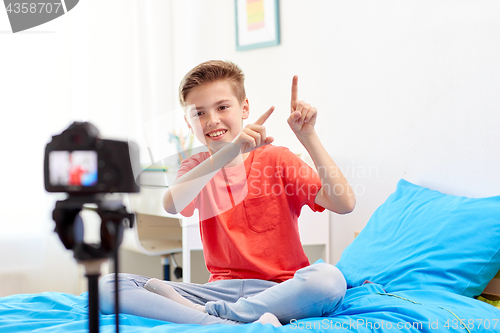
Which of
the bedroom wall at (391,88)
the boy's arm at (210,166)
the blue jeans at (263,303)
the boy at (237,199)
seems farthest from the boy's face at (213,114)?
the bedroom wall at (391,88)

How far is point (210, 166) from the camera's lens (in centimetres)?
102

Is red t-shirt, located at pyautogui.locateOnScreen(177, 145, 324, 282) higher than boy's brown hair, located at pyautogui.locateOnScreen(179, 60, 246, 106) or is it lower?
lower

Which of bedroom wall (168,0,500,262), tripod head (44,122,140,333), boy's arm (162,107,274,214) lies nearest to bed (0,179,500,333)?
bedroom wall (168,0,500,262)

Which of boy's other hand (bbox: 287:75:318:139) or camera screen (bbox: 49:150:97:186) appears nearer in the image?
camera screen (bbox: 49:150:97:186)

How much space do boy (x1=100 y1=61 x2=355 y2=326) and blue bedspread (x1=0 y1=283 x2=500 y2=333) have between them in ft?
0.19

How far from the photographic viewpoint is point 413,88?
1504mm

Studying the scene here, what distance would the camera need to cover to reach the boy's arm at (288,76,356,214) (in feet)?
3.26

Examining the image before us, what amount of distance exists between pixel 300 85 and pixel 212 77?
2.73 feet

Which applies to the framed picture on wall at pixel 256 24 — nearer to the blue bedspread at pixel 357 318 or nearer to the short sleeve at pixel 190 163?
the short sleeve at pixel 190 163

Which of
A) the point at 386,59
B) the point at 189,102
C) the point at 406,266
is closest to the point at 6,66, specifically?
the point at 189,102

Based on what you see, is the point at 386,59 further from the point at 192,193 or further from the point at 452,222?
the point at 192,193

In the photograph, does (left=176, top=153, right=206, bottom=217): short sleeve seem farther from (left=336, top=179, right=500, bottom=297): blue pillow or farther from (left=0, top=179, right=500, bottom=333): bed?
(left=336, top=179, right=500, bottom=297): blue pillow

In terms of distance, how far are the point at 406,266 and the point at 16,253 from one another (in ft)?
5.24

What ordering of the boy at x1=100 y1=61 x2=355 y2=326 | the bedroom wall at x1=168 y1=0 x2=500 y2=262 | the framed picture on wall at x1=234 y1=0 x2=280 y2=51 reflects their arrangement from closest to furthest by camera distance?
the boy at x1=100 y1=61 x2=355 y2=326 → the bedroom wall at x1=168 y1=0 x2=500 y2=262 → the framed picture on wall at x1=234 y1=0 x2=280 y2=51
